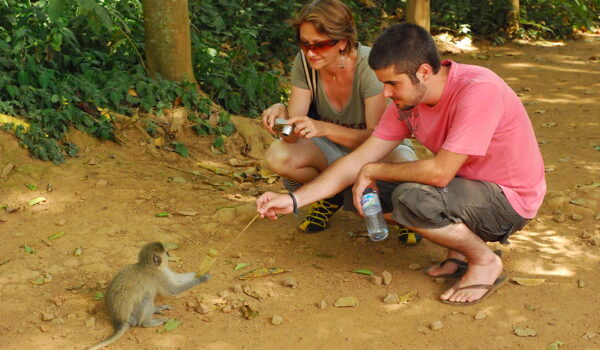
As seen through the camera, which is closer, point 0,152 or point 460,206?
point 460,206

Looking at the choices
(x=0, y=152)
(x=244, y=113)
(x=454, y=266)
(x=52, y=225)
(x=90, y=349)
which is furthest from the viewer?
(x=244, y=113)

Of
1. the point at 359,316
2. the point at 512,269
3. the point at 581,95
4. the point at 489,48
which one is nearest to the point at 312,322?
the point at 359,316

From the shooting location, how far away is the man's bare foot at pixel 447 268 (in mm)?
4027

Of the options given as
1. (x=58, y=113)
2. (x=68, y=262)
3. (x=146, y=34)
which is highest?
(x=146, y=34)

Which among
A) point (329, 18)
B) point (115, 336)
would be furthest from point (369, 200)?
point (115, 336)

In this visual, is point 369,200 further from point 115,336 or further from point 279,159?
point 115,336

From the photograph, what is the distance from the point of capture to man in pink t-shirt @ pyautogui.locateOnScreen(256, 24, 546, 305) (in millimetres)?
3424

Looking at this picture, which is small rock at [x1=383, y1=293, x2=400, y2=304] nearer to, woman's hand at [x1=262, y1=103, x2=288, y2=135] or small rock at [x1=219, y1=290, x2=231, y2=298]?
small rock at [x1=219, y1=290, x2=231, y2=298]

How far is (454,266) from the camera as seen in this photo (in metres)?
4.02

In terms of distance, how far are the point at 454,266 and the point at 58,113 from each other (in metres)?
3.43

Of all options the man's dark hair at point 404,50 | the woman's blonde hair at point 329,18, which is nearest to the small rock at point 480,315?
the man's dark hair at point 404,50

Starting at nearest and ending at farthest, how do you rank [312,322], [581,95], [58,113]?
1. [312,322]
2. [58,113]
3. [581,95]

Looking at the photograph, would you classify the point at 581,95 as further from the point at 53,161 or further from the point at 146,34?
the point at 53,161

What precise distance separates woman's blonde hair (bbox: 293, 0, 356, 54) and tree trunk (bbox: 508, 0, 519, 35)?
28.3ft
